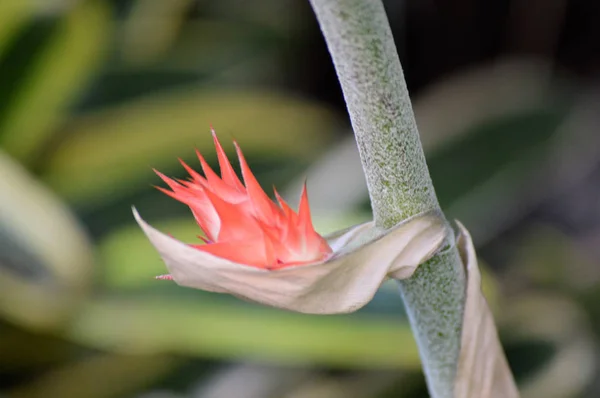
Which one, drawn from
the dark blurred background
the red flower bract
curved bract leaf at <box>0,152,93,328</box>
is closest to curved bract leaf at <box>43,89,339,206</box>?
the dark blurred background

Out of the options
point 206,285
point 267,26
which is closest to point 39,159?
point 267,26

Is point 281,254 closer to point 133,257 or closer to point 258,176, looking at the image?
point 133,257

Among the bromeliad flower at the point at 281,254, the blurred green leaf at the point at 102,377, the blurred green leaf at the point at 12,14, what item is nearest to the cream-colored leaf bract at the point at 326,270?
the bromeliad flower at the point at 281,254

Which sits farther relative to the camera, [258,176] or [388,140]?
[258,176]

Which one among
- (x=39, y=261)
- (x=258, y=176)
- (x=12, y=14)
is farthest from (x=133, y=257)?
(x=12, y=14)

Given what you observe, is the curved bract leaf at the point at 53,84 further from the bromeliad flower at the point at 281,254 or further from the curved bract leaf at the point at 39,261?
the bromeliad flower at the point at 281,254

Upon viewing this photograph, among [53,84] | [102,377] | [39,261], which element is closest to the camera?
[39,261]
